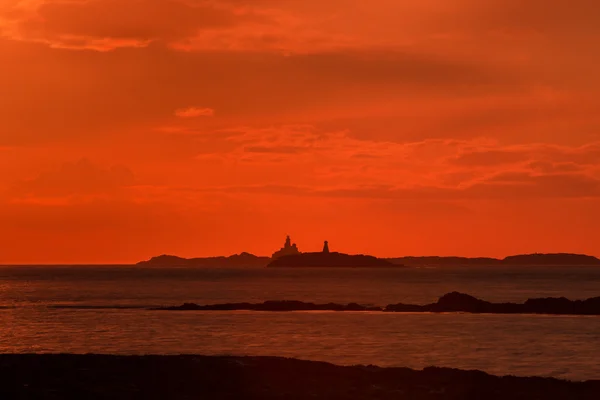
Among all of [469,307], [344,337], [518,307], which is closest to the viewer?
[344,337]

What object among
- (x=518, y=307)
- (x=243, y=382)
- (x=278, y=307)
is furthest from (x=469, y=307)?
(x=243, y=382)

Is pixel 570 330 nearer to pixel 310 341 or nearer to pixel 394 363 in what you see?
pixel 310 341

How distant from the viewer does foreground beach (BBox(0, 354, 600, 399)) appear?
30.3 m

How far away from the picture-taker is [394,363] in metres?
47.0

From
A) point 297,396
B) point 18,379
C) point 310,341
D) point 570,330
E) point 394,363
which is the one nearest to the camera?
point 297,396

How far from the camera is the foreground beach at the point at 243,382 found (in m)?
30.3

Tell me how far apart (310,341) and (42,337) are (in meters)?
20.2

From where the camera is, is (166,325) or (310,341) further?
(166,325)

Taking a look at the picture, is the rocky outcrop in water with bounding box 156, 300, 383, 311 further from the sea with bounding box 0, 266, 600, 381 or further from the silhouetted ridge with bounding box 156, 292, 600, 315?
the sea with bounding box 0, 266, 600, 381

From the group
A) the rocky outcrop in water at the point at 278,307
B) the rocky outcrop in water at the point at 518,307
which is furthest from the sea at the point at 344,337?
the rocky outcrop in water at the point at 278,307

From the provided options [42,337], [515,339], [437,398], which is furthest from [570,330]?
[437,398]

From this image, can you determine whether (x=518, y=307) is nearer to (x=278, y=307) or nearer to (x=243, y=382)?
(x=278, y=307)

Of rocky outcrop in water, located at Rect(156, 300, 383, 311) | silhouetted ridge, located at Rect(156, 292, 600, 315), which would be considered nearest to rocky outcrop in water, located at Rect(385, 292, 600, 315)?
silhouetted ridge, located at Rect(156, 292, 600, 315)

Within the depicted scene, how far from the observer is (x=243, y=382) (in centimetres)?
3244
